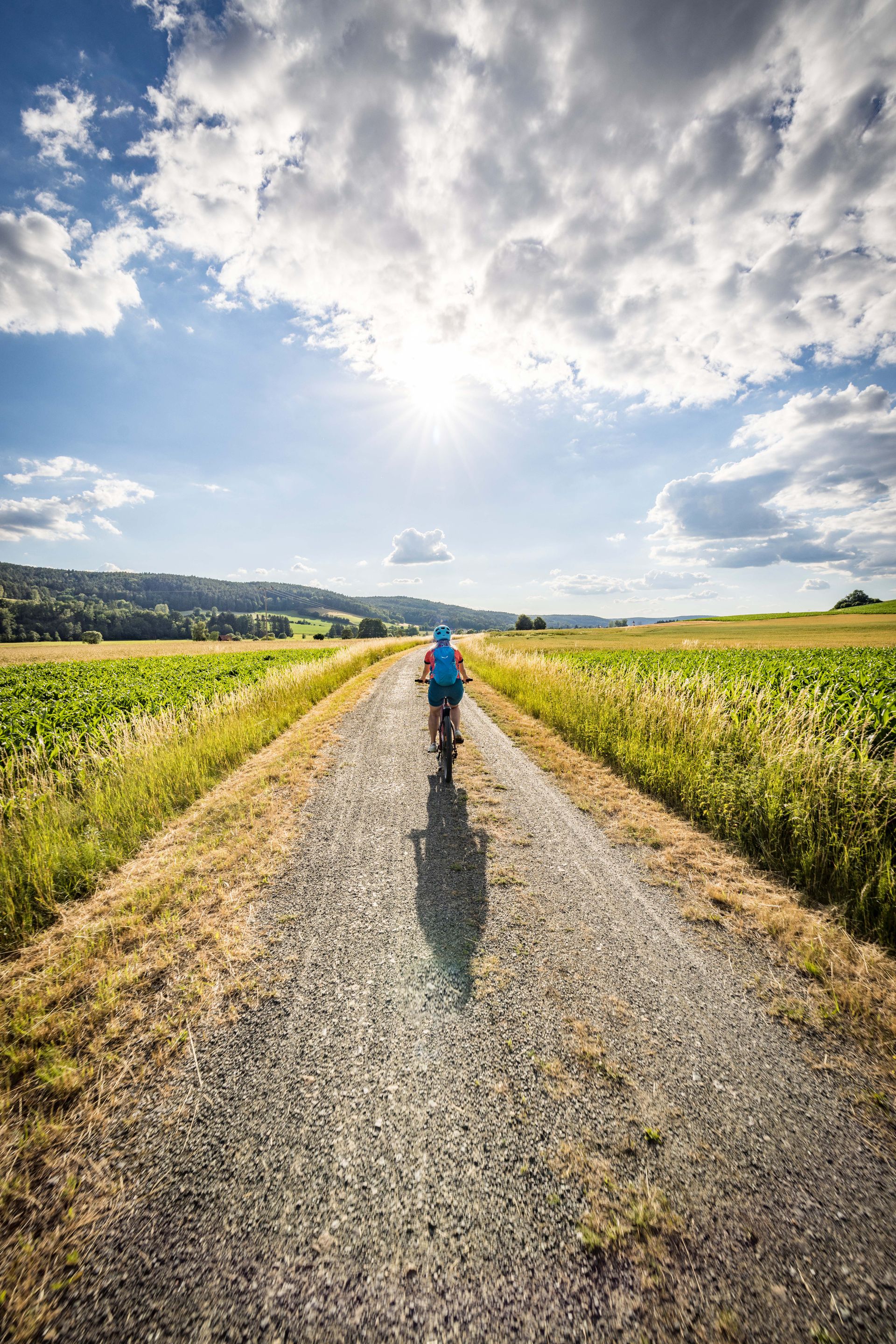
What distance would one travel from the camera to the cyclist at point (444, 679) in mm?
8062

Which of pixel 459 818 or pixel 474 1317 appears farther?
pixel 459 818

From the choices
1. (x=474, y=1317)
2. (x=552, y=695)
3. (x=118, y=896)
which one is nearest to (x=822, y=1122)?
(x=474, y=1317)

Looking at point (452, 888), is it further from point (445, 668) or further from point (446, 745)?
point (445, 668)

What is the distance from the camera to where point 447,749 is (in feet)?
25.9

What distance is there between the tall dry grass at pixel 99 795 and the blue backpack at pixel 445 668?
174 inches

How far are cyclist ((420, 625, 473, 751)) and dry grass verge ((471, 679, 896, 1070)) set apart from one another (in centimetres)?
239

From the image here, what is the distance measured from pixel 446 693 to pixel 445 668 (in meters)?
0.46

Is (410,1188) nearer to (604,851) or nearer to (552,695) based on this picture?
(604,851)

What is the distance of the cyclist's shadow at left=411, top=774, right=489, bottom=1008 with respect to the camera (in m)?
3.86

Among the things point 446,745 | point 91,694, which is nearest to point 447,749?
point 446,745

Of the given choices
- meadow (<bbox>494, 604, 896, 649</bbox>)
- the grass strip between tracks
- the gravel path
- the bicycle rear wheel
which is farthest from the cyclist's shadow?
meadow (<bbox>494, 604, 896, 649</bbox>)

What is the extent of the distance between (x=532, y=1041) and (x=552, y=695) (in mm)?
10749

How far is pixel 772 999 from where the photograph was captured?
138 inches

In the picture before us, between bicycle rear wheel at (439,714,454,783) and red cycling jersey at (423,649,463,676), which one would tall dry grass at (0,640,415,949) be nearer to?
bicycle rear wheel at (439,714,454,783)
